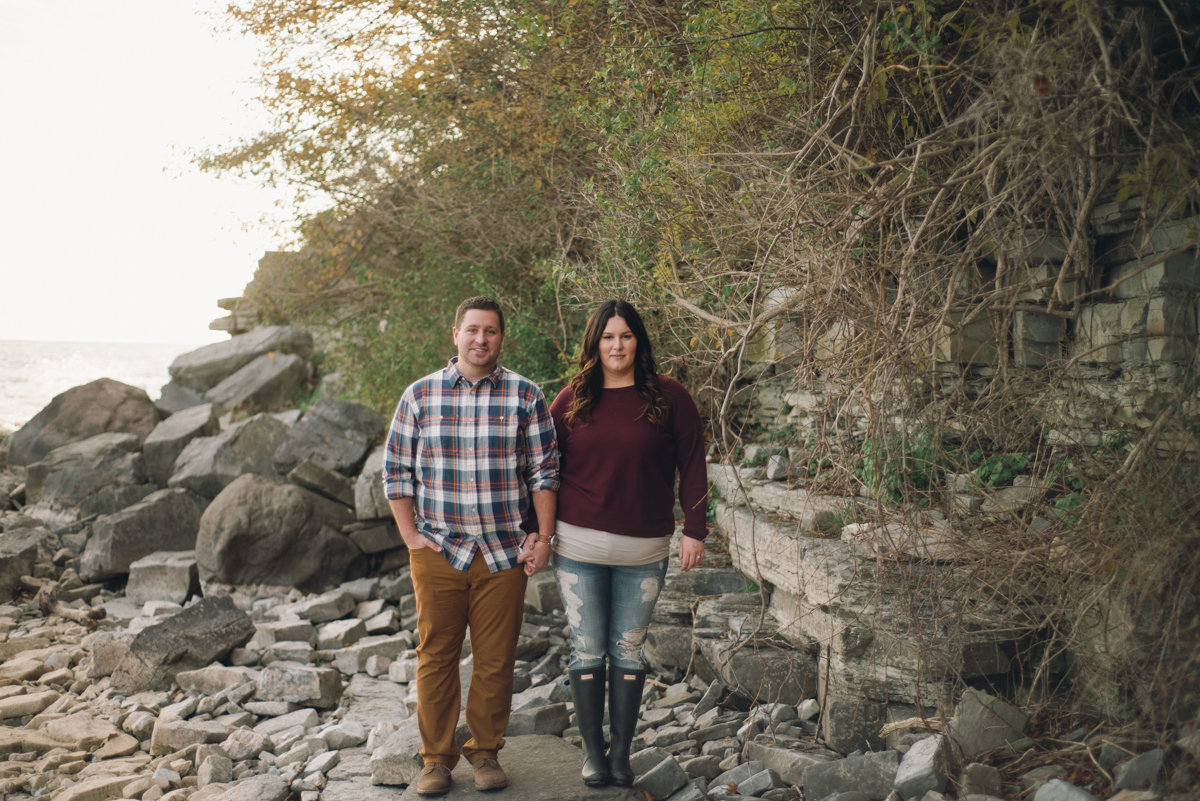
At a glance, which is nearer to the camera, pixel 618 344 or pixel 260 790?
pixel 618 344

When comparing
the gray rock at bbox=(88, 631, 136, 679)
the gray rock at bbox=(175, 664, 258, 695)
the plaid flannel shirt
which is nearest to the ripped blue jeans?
the plaid flannel shirt

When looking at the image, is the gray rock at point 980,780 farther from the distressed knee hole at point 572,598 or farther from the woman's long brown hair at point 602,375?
the woman's long brown hair at point 602,375

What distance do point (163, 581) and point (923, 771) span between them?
771cm

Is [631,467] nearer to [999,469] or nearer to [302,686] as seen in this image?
[999,469]

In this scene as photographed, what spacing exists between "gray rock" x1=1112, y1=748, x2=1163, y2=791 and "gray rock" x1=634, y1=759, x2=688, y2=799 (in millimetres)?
1690

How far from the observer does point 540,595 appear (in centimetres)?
644

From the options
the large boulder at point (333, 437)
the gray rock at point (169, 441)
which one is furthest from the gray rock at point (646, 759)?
the gray rock at point (169, 441)

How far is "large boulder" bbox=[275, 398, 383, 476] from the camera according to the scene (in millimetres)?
9414

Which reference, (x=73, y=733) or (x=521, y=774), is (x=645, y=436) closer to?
(x=521, y=774)

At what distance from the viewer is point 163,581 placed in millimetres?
8156

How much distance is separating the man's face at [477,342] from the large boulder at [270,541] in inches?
221

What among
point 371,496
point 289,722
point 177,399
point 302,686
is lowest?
point 289,722

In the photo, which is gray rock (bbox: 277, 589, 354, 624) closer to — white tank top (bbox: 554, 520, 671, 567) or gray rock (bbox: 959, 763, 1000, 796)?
white tank top (bbox: 554, 520, 671, 567)

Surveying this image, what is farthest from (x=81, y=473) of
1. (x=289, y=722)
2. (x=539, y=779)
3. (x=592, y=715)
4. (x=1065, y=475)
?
(x=1065, y=475)
